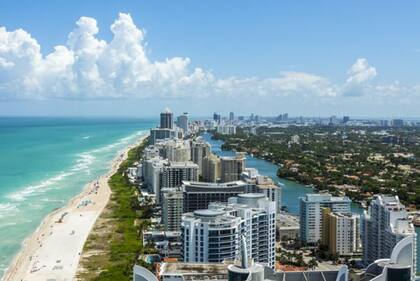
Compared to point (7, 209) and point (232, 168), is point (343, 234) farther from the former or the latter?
point (7, 209)

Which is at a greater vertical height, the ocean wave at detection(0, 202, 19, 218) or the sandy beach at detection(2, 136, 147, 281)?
the ocean wave at detection(0, 202, 19, 218)

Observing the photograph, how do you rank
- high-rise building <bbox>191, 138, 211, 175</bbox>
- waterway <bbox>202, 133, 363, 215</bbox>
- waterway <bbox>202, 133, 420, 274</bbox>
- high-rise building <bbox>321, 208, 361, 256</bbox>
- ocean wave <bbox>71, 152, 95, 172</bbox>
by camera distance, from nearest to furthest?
high-rise building <bbox>321, 208, 361, 256</bbox> < waterway <bbox>202, 133, 420, 274</bbox> < waterway <bbox>202, 133, 363, 215</bbox> < high-rise building <bbox>191, 138, 211, 175</bbox> < ocean wave <bbox>71, 152, 95, 172</bbox>

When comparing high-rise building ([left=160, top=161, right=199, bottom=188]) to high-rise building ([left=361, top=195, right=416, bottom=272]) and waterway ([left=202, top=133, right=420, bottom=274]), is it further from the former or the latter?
high-rise building ([left=361, top=195, right=416, bottom=272])

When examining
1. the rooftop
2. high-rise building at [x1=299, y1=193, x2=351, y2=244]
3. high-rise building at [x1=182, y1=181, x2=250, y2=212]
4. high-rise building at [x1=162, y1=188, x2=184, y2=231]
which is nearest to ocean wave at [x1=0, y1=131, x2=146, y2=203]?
high-rise building at [x1=162, y1=188, x2=184, y2=231]

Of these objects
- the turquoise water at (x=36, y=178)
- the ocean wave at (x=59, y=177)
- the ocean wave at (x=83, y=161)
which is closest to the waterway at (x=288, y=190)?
the turquoise water at (x=36, y=178)

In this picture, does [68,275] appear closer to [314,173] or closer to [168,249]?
[168,249]

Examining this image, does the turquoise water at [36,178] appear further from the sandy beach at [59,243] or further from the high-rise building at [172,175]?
the high-rise building at [172,175]

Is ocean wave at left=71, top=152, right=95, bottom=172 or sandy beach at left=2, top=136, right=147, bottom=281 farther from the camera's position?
ocean wave at left=71, top=152, right=95, bottom=172

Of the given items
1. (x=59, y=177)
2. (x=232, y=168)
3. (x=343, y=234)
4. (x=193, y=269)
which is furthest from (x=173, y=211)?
(x=59, y=177)
